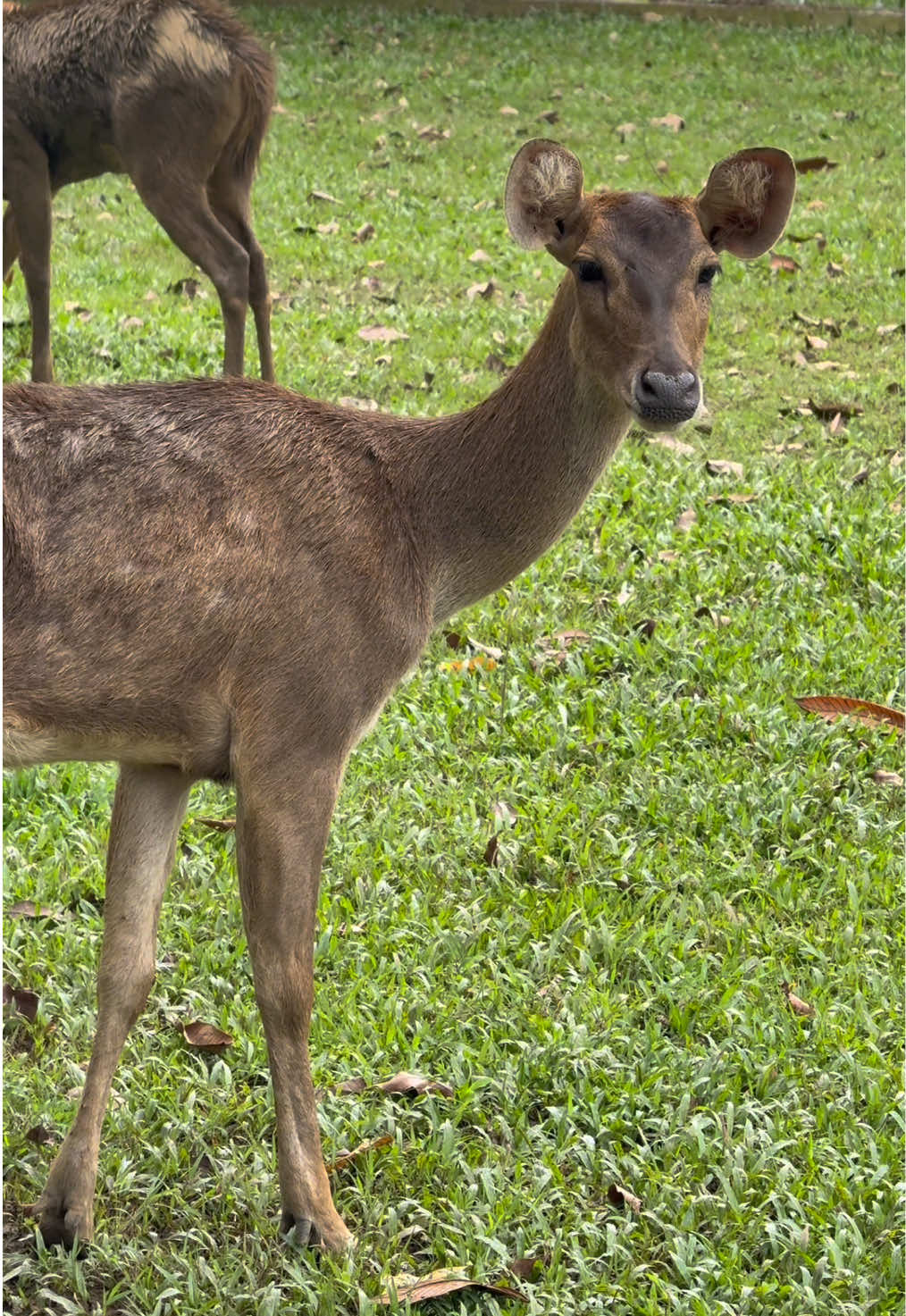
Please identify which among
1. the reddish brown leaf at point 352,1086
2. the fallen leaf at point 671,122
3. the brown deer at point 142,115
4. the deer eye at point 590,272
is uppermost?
the fallen leaf at point 671,122

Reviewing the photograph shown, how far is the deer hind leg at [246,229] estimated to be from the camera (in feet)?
25.3

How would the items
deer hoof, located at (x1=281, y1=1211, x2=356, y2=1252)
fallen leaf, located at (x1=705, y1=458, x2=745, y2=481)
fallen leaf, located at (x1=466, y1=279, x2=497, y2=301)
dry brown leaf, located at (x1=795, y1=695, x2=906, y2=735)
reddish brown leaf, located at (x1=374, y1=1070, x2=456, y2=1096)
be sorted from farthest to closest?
fallen leaf, located at (x1=466, y1=279, x2=497, y2=301) < fallen leaf, located at (x1=705, y1=458, x2=745, y2=481) < dry brown leaf, located at (x1=795, y1=695, x2=906, y2=735) < reddish brown leaf, located at (x1=374, y1=1070, x2=456, y2=1096) < deer hoof, located at (x1=281, y1=1211, x2=356, y2=1252)

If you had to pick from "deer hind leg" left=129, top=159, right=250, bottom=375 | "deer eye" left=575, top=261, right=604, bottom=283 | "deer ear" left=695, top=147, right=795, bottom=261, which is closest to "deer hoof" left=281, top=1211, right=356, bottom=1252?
"deer eye" left=575, top=261, right=604, bottom=283

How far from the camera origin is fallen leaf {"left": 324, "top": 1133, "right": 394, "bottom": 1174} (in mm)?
3539

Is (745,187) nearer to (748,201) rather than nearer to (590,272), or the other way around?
(748,201)

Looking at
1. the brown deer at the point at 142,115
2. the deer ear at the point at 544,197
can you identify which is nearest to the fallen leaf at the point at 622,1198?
the deer ear at the point at 544,197

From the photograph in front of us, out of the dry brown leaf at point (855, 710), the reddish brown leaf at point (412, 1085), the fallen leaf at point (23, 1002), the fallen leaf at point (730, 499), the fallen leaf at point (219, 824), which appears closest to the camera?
the reddish brown leaf at point (412, 1085)

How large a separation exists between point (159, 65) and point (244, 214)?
2.72ft

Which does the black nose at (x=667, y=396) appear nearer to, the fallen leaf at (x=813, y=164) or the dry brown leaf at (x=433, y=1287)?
the dry brown leaf at (x=433, y=1287)

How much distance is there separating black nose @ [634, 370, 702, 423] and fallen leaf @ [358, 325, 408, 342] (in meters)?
5.61

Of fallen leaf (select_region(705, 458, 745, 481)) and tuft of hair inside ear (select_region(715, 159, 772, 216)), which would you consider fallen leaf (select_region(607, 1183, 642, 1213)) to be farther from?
fallen leaf (select_region(705, 458, 745, 481))

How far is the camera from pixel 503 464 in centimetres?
375

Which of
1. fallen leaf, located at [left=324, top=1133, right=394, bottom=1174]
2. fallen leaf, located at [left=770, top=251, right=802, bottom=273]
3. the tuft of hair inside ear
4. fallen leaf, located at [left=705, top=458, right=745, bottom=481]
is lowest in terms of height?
fallen leaf, located at [left=324, top=1133, right=394, bottom=1174]

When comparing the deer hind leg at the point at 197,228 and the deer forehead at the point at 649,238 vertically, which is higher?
the deer hind leg at the point at 197,228
